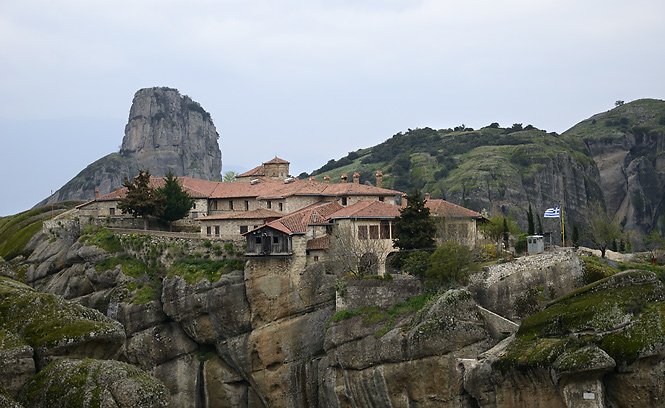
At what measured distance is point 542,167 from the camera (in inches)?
5994

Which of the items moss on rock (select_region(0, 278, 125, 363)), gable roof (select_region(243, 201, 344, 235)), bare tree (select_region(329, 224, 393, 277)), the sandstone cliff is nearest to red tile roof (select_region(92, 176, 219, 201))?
the sandstone cliff

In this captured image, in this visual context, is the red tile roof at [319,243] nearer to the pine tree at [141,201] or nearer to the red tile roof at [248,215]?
the red tile roof at [248,215]

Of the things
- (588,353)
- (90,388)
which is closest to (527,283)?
(588,353)

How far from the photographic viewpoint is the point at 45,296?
35562mm

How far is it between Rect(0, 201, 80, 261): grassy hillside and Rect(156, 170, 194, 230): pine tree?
47.5 feet

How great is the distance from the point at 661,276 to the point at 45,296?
44.2 metres

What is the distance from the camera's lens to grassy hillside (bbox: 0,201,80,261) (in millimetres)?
80875

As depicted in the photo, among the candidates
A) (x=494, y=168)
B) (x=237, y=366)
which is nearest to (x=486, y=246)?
(x=237, y=366)

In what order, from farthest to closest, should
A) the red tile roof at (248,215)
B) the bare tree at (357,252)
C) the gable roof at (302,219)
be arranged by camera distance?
the red tile roof at (248,215)
the gable roof at (302,219)
the bare tree at (357,252)

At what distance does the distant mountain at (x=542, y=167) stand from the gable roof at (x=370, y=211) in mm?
69620

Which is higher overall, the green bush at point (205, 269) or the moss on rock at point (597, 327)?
the green bush at point (205, 269)

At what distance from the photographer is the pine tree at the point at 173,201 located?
79062mm

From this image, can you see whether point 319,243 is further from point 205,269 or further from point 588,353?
point 588,353

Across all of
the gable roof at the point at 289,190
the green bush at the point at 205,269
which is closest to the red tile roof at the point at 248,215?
the gable roof at the point at 289,190
